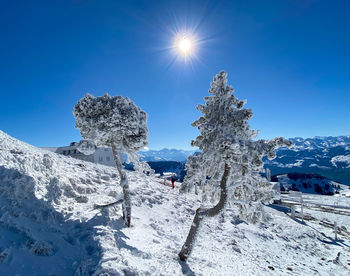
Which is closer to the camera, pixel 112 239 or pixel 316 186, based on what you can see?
pixel 112 239

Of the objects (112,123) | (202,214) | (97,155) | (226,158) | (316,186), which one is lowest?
(202,214)

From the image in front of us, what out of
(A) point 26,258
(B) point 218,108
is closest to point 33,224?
(A) point 26,258

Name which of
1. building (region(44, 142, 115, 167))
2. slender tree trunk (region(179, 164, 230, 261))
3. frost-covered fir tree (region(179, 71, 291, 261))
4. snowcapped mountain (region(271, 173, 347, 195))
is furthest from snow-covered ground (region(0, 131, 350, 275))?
snowcapped mountain (region(271, 173, 347, 195))

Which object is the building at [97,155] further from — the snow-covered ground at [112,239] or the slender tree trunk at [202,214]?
the slender tree trunk at [202,214]

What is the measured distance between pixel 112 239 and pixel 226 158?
6543 millimetres

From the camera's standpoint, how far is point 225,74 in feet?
33.9

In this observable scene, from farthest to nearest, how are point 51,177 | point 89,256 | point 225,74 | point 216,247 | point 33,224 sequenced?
point 216,247 → point 51,177 → point 225,74 → point 33,224 → point 89,256

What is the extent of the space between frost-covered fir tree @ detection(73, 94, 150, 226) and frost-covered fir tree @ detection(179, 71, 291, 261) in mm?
3891

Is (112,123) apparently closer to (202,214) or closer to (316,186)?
(202,214)

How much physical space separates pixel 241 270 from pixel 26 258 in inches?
405

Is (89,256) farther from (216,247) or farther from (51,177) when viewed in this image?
(216,247)

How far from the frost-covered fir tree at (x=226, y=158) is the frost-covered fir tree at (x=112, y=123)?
3.89 metres

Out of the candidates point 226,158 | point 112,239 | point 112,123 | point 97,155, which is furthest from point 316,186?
point 112,239

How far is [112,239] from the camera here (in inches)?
332
